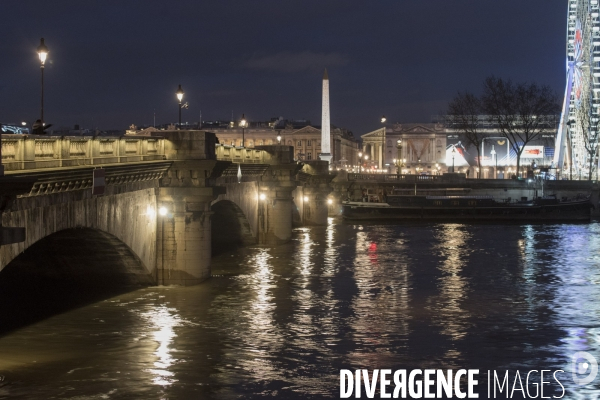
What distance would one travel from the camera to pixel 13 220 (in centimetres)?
2397

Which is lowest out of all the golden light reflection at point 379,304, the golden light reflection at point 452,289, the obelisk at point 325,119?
the golden light reflection at point 452,289

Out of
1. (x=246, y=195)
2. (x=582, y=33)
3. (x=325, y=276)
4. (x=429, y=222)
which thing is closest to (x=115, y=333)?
(x=325, y=276)

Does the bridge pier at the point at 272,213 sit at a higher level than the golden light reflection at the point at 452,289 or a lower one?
higher

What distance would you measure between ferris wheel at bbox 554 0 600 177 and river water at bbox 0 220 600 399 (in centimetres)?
7084

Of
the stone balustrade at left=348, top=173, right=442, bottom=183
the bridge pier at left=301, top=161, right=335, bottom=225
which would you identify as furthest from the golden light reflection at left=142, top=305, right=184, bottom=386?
the stone balustrade at left=348, top=173, right=442, bottom=183

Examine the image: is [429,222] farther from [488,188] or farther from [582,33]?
[582,33]

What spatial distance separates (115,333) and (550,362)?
502 inches

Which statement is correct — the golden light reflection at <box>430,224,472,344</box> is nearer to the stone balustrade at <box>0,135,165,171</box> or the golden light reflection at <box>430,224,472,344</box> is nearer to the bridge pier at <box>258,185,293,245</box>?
the bridge pier at <box>258,185,293,245</box>

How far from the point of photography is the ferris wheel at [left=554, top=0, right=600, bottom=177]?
4537 inches

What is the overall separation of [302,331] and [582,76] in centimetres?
9527

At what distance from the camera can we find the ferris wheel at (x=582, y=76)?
4537 inches

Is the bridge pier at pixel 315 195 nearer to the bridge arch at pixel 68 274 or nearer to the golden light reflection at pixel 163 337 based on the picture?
the bridge arch at pixel 68 274

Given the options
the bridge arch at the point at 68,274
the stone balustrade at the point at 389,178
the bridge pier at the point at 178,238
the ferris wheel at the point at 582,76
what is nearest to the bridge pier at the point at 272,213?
the bridge pier at the point at 178,238

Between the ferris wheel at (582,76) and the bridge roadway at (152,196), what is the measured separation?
214ft
